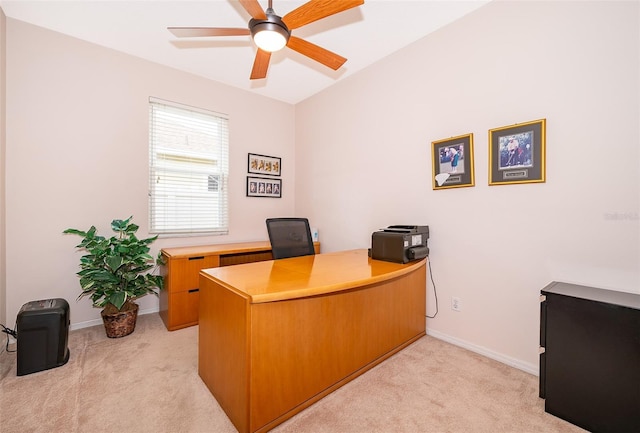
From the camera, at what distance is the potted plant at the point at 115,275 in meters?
2.42

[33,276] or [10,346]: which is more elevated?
[33,276]

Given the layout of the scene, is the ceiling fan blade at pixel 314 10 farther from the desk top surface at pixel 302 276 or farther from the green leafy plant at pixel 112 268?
the green leafy plant at pixel 112 268

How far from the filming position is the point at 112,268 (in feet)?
7.93

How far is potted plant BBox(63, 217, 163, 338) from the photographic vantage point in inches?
95.1

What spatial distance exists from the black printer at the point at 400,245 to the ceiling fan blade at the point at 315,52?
1.44 m

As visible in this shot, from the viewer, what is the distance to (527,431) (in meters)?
1.48

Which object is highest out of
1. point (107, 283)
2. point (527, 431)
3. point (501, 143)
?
point (501, 143)

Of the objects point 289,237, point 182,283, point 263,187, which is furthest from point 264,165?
point 182,283

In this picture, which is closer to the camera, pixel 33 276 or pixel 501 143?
pixel 501 143

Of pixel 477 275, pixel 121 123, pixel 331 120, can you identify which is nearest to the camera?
pixel 477 275

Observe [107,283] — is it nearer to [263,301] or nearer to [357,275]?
[263,301]

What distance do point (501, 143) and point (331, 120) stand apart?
2.12m

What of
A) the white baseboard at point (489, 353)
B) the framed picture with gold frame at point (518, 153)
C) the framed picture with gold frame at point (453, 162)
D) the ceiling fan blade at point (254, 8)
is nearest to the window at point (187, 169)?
the ceiling fan blade at point (254, 8)

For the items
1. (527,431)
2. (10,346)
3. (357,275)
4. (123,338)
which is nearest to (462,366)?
(527,431)
